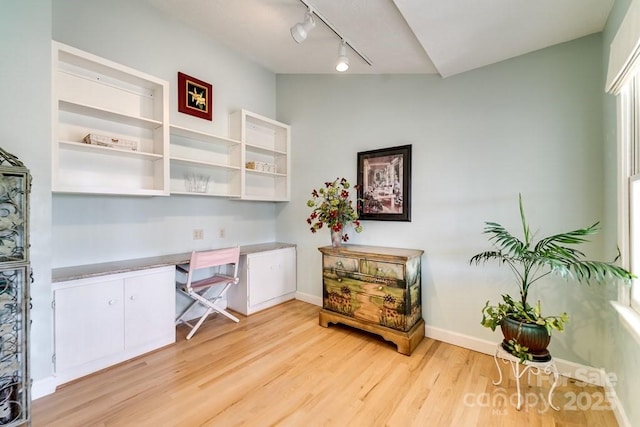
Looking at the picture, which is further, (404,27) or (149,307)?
(149,307)

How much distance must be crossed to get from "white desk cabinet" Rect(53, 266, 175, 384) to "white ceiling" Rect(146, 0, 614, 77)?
241 centimetres

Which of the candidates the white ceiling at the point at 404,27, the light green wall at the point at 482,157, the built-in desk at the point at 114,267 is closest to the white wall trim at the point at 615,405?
the light green wall at the point at 482,157

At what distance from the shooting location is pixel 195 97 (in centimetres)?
296

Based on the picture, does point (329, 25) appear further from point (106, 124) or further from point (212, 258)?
point (212, 258)

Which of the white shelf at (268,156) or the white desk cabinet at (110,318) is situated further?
the white shelf at (268,156)

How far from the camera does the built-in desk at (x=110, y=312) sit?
191cm

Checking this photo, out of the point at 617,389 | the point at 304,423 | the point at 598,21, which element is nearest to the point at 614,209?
the point at 617,389

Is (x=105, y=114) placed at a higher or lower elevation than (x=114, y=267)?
higher

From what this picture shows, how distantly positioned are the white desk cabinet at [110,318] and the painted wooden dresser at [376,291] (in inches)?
Answer: 60.1

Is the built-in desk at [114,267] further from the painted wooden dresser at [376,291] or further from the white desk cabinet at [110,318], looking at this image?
the painted wooden dresser at [376,291]

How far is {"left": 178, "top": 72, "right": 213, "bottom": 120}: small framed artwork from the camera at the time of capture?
286cm

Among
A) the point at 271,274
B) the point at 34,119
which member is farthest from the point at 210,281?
the point at 34,119

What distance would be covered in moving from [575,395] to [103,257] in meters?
3.75

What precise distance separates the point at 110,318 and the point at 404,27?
124 inches
